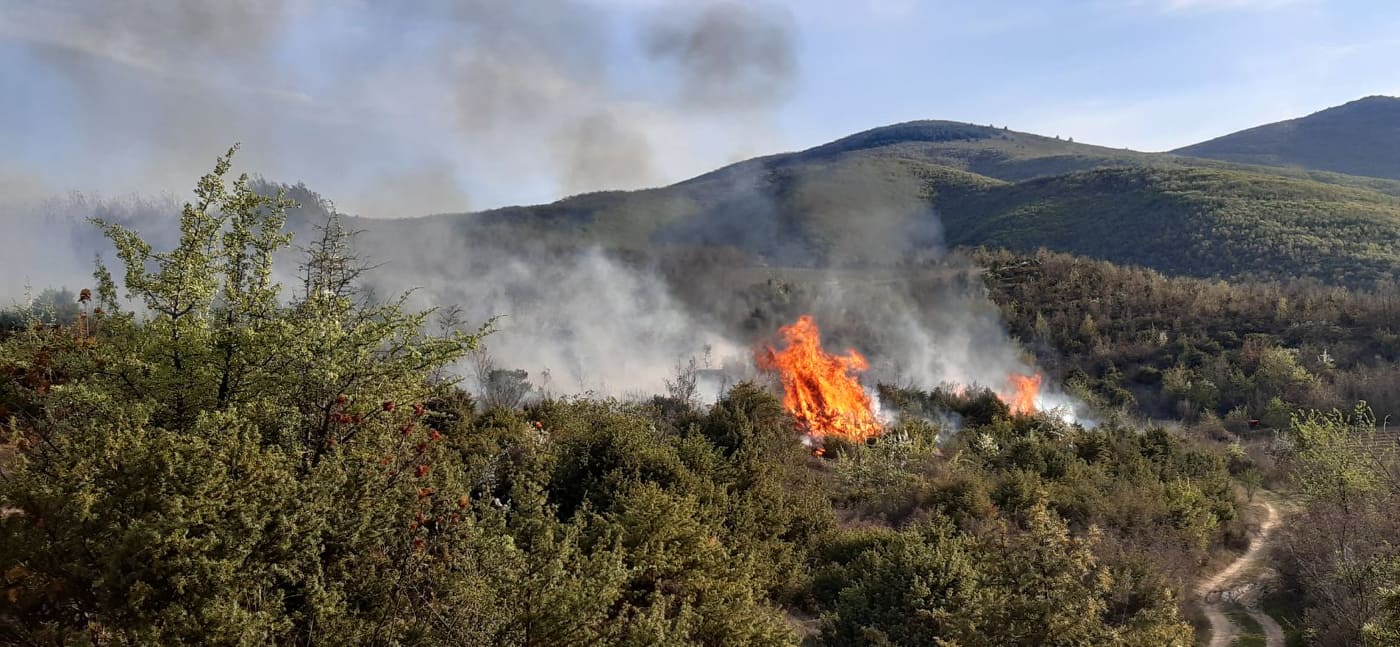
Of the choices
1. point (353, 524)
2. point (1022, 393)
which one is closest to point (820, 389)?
point (1022, 393)

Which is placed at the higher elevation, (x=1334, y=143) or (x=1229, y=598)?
(x=1334, y=143)

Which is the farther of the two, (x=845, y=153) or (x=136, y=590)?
(x=845, y=153)

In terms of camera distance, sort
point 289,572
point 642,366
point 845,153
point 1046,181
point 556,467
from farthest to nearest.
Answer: point 845,153
point 1046,181
point 642,366
point 556,467
point 289,572

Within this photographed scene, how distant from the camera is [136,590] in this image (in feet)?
21.2

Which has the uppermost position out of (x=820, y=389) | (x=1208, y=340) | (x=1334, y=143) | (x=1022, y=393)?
(x=1334, y=143)

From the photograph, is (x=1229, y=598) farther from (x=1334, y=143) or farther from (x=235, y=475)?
(x=1334, y=143)

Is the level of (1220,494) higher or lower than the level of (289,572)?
lower

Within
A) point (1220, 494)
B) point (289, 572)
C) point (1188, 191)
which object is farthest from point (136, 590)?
point (1188, 191)

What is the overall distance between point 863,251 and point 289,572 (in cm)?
8570

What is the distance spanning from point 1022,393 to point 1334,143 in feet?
600

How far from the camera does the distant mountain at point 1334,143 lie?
525 ft

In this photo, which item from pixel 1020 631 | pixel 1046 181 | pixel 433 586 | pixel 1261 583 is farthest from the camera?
pixel 1046 181

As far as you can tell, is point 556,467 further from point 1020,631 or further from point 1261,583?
point 1261,583

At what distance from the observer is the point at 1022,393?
2064 inches
